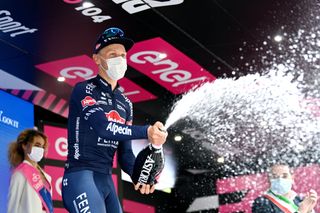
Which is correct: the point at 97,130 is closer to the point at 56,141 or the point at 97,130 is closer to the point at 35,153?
the point at 35,153

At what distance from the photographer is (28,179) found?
6.95 meters

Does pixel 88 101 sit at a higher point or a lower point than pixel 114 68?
lower

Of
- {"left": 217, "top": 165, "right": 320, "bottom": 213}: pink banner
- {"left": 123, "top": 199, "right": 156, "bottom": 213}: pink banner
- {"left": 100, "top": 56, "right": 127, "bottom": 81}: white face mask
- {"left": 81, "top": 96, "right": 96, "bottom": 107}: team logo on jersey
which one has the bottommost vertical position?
{"left": 123, "top": 199, "right": 156, "bottom": 213}: pink banner

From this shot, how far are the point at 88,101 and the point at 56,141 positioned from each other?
19.8ft

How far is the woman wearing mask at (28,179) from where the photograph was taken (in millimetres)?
6910

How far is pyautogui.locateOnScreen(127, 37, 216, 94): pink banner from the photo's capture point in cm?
931

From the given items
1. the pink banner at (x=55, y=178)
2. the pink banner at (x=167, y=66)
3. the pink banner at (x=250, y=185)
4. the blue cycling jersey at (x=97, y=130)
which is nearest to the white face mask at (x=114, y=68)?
the blue cycling jersey at (x=97, y=130)

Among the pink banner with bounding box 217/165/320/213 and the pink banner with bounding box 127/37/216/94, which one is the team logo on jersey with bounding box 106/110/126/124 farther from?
the pink banner with bounding box 217/165/320/213

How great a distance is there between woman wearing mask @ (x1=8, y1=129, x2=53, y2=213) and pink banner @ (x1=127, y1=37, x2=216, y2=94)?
2.38 meters

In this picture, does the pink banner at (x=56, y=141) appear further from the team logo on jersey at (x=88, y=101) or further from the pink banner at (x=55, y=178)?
the team logo on jersey at (x=88, y=101)

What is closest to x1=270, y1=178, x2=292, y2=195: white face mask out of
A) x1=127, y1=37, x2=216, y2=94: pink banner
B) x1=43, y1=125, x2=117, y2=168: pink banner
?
x1=127, y1=37, x2=216, y2=94: pink banner

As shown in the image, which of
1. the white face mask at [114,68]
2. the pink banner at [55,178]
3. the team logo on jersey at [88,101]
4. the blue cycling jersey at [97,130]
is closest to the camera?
the blue cycling jersey at [97,130]

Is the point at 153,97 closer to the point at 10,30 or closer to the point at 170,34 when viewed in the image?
the point at 170,34

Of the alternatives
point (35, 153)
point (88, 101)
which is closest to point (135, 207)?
point (35, 153)
